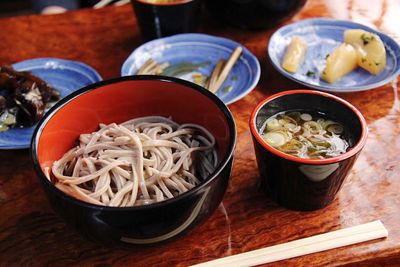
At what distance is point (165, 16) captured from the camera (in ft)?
4.56

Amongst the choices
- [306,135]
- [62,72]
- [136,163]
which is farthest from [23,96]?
[306,135]

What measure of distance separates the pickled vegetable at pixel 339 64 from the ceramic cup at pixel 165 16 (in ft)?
1.48

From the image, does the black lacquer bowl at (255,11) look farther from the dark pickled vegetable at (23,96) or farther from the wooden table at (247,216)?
the dark pickled vegetable at (23,96)

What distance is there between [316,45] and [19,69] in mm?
910

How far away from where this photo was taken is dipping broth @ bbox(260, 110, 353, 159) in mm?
904

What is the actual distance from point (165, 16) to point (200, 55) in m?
0.16

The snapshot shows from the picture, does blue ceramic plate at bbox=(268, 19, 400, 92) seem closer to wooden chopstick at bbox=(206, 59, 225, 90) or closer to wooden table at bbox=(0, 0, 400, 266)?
wooden table at bbox=(0, 0, 400, 266)

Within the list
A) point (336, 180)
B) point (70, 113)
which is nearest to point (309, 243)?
point (336, 180)

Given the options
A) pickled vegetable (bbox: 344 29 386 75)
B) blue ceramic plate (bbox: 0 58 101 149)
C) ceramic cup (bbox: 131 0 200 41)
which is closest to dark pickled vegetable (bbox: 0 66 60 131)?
blue ceramic plate (bbox: 0 58 101 149)

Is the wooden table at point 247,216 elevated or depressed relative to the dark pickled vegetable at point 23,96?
depressed

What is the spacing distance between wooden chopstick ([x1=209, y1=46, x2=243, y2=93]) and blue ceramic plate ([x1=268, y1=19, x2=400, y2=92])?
95 millimetres

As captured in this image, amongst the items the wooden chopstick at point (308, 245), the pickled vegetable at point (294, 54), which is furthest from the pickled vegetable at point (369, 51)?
the wooden chopstick at point (308, 245)

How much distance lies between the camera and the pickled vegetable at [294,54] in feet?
4.20

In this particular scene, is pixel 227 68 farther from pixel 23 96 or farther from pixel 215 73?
pixel 23 96
